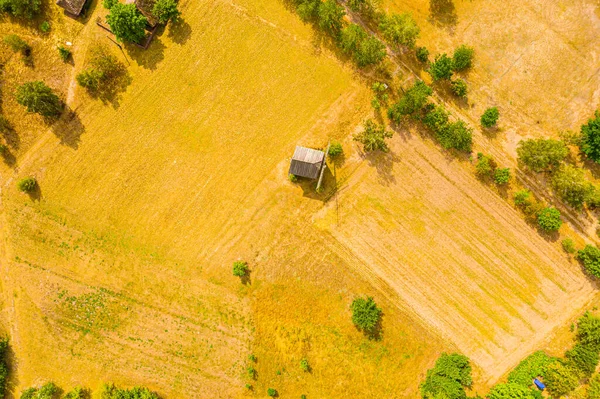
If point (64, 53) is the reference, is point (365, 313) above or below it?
below

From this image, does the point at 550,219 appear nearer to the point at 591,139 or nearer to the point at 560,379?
the point at 591,139

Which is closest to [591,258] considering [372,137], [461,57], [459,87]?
[459,87]

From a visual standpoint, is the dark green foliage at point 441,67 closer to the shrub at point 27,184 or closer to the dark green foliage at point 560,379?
the dark green foliage at point 560,379

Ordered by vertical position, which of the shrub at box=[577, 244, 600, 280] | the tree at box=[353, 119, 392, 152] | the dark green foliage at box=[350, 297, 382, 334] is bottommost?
the dark green foliage at box=[350, 297, 382, 334]

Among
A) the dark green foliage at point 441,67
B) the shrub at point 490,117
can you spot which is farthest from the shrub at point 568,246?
the dark green foliage at point 441,67

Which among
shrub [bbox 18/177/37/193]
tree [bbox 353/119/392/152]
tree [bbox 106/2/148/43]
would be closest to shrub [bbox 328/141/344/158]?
tree [bbox 353/119/392/152]

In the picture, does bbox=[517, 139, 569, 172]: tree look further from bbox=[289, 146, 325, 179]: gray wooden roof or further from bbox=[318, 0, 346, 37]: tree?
bbox=[318, 0, 346, 37]: tree
